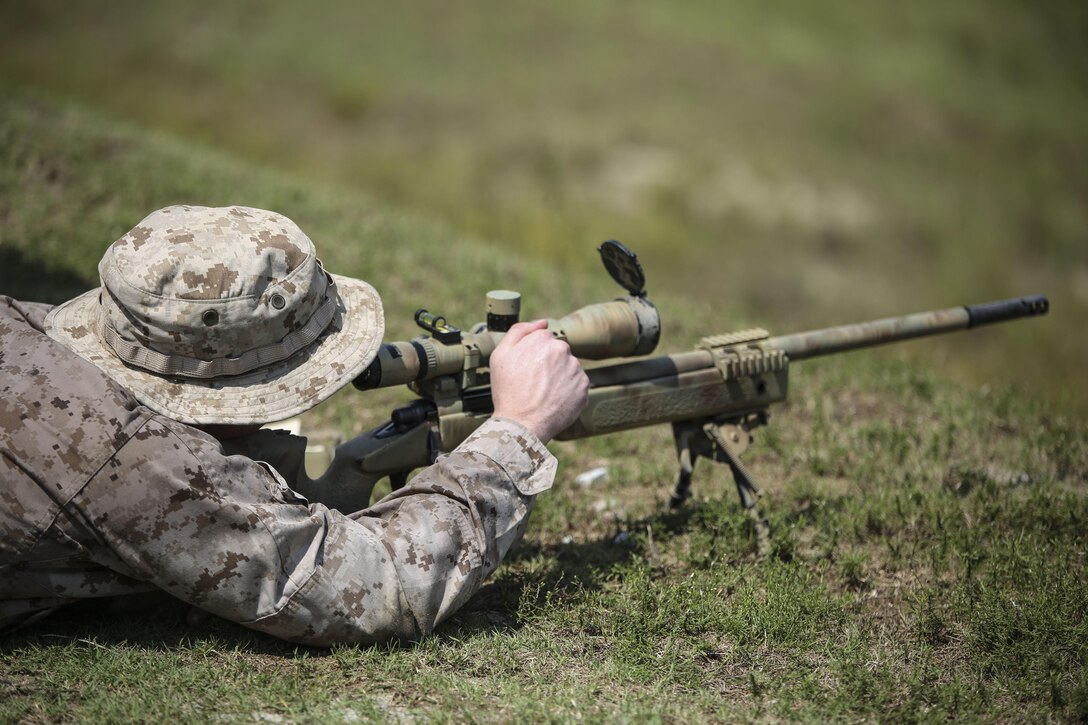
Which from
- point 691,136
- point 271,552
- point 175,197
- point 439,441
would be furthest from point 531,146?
point 271,552

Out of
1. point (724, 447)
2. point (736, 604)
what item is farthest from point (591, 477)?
point (736, 604)

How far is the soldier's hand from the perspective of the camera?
3.73 m

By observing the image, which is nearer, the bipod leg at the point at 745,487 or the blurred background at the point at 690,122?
the bipod leg at the point at 745,487

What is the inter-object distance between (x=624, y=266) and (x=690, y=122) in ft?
45.3

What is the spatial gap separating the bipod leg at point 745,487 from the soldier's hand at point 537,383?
145cm

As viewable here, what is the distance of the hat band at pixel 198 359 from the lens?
3.25m

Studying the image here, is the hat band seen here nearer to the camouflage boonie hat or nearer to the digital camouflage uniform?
the camouflage boonie hat

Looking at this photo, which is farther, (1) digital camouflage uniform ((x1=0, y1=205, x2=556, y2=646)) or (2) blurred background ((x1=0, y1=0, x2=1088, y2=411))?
(2) blurred background ((x1=0, y1=0, x2=1088, y2=411))

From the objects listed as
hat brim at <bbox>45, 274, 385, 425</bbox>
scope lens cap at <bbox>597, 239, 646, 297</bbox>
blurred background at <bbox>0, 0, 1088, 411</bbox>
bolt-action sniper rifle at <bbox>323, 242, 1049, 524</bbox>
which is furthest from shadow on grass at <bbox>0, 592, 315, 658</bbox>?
blurred background at <bbox>0, 0, 1088, 411</bbox>

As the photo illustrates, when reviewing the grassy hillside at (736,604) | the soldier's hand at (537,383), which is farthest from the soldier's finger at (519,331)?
the grassy hillside at (736,604)

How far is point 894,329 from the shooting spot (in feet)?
17.9

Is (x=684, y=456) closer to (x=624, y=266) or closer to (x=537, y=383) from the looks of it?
(x=624, y=266)

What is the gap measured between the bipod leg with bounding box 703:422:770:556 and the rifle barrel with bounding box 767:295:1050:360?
552mm

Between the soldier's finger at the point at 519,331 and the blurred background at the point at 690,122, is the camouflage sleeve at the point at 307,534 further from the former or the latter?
the blurred background at the point at 690,122
